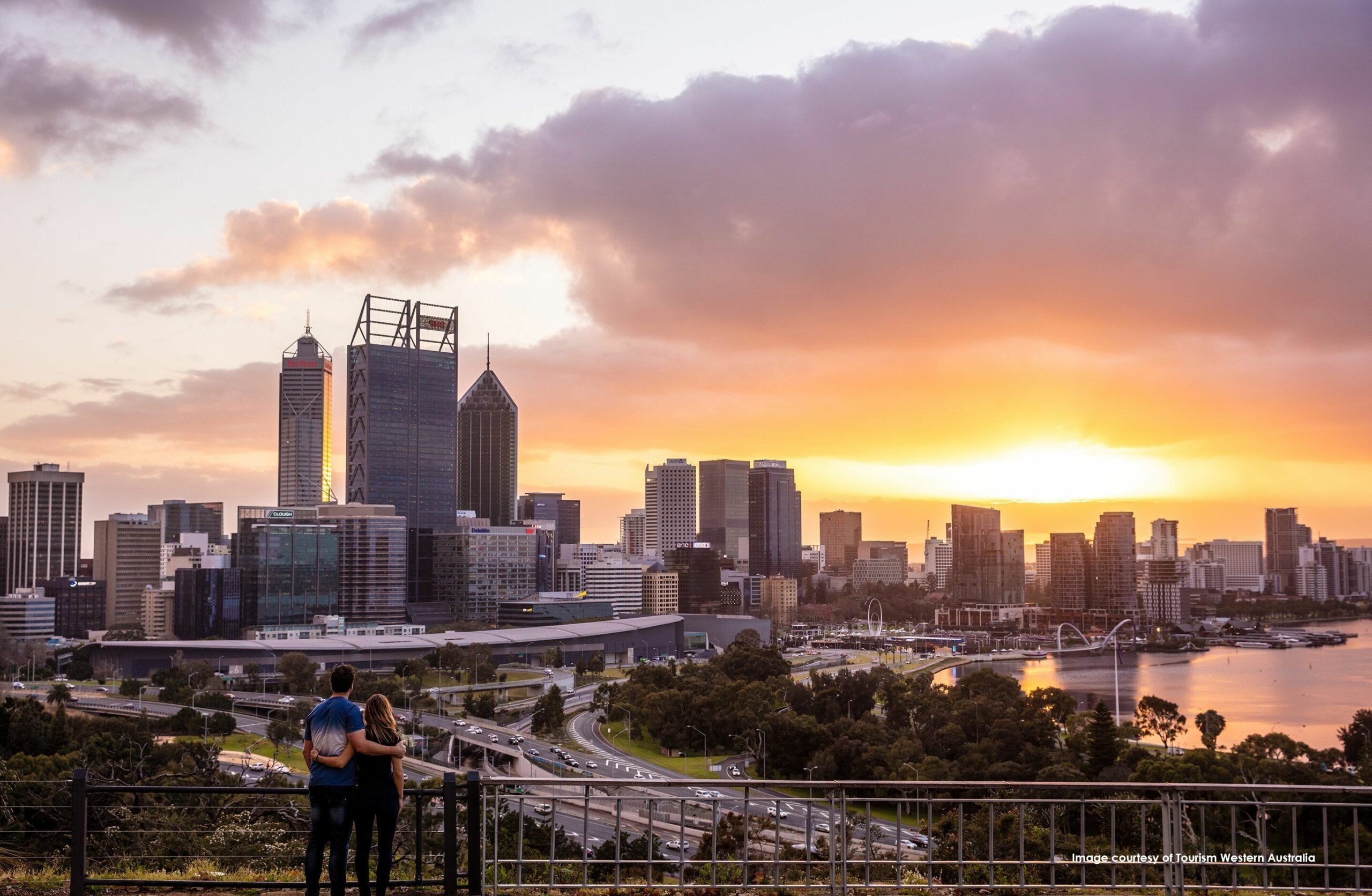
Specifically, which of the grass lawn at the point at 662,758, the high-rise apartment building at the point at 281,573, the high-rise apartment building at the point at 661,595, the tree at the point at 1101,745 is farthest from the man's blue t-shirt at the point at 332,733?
the high-rise apartment building at the point at 661,595

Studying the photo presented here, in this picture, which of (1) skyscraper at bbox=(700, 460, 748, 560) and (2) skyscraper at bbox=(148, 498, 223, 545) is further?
(1) skyscraper at bbox=(700, 460, 748, 560)

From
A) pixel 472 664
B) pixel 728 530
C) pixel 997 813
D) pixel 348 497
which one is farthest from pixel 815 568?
pixel 997 813

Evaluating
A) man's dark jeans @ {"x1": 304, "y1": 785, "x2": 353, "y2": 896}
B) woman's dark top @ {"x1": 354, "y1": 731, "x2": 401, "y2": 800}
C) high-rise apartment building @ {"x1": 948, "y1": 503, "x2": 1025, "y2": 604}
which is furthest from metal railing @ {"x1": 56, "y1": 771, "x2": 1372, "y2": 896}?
high-rise apartment building @ {"x1": 948, "y1": 503, "x2": 1025, "y2": 604}

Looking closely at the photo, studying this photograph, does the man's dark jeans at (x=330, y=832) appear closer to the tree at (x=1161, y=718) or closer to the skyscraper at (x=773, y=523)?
the tree at (x=1161, y=718)

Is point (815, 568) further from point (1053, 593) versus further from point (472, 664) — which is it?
point (472, 664)

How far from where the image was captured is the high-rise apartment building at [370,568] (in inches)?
3095

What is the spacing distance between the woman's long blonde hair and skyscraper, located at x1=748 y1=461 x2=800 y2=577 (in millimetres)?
145181

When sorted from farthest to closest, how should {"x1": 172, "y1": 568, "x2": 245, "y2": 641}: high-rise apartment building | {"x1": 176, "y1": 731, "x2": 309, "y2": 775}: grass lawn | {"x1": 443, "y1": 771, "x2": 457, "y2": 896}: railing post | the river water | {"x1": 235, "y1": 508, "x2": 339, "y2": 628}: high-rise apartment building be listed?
{"x1": 235, "y1": 508, "x2": 339, "y2": 628}: high-rise apartment building
{"x1": 172, "y1": 568, "x2": 245, "y2": 641}: high-rise apartment building
the river water
{"x1": 176, "y1": 731, "x2": 309, "y2": 775}: grass lawn
{"x1": 443, "y1": 771, "x2": 457, "y2": 896}: railing post

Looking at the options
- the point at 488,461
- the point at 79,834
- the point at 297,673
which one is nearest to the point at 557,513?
the point at 488,461

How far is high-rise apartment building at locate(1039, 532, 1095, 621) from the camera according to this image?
107562 mm

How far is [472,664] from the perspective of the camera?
53875mm

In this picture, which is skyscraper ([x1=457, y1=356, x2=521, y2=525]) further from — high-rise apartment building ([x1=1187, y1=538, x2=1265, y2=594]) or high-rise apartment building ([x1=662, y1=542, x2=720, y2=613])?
high-rise apartment building ([x1=1187, y1=538, x2=1265, y2=594])

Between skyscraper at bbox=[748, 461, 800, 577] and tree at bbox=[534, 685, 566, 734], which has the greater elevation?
skyscraper at bbox=[748, 461, 800, 577]

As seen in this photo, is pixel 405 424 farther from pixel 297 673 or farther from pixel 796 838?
pixel 796 838
